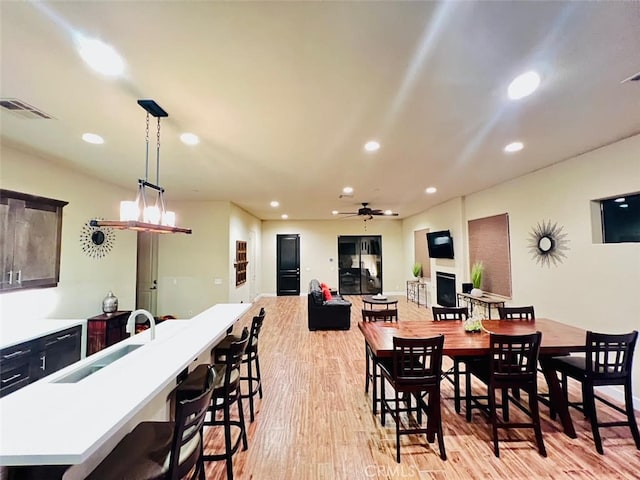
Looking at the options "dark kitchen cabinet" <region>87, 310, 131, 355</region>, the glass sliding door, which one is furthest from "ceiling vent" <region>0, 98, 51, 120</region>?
the glass sliding door

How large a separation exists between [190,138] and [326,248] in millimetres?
8268

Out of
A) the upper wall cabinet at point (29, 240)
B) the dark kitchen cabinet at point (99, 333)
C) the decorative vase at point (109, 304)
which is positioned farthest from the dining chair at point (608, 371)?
the decorative vase at point (109, 304)

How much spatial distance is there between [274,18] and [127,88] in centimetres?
136

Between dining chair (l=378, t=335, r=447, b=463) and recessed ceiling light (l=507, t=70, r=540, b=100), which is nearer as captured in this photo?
recessed ceiling light (l=507, t=70, r=540, b=100)

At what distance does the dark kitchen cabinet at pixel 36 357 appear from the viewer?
277 centimetres

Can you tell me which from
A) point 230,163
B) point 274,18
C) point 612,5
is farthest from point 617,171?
point 230,163

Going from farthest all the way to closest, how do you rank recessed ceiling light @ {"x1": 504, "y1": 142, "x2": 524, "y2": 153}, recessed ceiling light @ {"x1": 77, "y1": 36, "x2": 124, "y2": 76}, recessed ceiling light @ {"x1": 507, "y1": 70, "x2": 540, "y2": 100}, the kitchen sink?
recessed ceiling light @ {"x1": 504, "y1": 142, "x2": 524, "y2": 153} → recessed ceiling light @ {"x1": 507, "y1": 70, "x2": 540, "y2": 100} → the kitchen sink → recessed ceiling light @ {"x1": 77, "y1": 36, "x2": 124, "y2": 76}

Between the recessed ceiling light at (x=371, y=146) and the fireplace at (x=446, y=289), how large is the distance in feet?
16.5

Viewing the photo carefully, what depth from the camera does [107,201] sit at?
5027mm

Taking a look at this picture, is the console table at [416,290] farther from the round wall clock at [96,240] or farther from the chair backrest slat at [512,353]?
the round wall clock at [96,240]

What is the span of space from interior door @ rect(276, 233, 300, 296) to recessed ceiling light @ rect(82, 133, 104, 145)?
8.02 metres

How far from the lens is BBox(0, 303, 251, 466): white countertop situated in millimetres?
1083

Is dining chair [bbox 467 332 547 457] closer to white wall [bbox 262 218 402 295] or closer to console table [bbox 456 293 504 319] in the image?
console table [bbox 456 293 504 319]

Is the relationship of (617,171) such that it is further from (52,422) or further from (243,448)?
(52,422)
